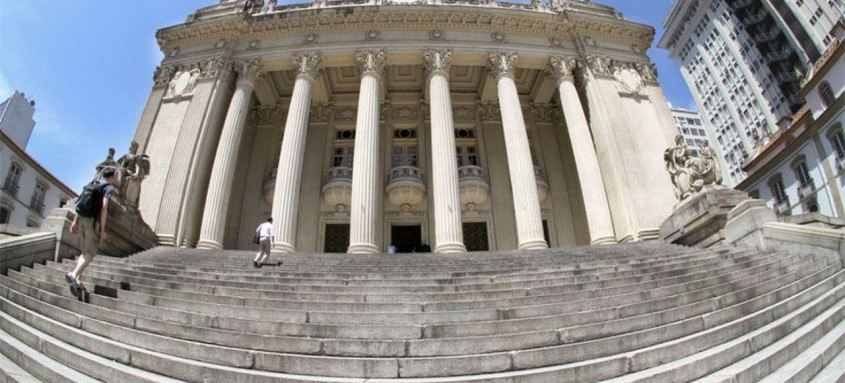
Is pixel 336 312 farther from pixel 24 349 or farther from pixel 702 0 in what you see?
pixel 702 0

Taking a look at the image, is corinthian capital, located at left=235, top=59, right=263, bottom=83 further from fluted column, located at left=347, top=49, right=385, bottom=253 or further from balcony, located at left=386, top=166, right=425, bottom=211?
balcony, located at left=386, top=166, right=425, bottom=211

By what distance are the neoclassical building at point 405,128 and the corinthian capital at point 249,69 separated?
2.6 inches

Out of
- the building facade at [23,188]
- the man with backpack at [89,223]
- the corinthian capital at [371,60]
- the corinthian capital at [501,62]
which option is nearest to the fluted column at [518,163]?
the corinthian capital at [501,62]

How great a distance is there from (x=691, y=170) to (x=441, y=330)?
35.0 ft

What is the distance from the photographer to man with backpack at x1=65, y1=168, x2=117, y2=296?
185 inches

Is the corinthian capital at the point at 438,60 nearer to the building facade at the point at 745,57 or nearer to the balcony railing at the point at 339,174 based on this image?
the balcony railing at the point at 339,174

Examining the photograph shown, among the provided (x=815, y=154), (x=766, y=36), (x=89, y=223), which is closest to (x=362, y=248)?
(x=89, y=223)

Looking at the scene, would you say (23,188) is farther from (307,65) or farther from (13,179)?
(307,65)

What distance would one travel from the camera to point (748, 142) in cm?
4212

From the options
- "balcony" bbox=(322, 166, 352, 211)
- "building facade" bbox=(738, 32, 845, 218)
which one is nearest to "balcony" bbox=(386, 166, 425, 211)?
"balcony" bbox=(322, 166, 352, 211)

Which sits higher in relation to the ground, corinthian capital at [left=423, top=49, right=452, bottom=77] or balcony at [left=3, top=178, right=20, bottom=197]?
corinthian capital at [left=423, top=49, right=452, bottom=77]

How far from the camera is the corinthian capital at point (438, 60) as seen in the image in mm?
17547

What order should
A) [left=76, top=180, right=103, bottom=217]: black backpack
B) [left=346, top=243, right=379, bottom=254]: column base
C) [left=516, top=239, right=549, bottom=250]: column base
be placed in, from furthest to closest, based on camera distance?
[left=516, top=239, right=549, bottom=250]: column base < [left=346, top=243, right=379, bottom=254]: column base < [left=76, top=180, right=103, bottom=217]: black backpack

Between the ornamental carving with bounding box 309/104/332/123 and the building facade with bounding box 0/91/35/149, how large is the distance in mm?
25340
